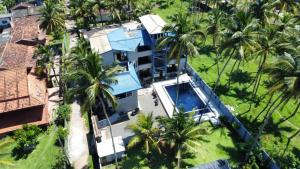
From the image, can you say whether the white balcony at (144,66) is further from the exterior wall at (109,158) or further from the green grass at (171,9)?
the green grass at (171,9)

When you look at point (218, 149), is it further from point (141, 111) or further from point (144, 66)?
point (144, 66)

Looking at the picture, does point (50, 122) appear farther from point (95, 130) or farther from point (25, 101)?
point (95, 130)

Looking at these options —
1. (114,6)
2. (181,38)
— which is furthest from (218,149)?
(114,6)

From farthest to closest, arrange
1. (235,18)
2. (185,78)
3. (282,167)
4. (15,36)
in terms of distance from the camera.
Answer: (15,36), (185,78), (235,18), (282,167)

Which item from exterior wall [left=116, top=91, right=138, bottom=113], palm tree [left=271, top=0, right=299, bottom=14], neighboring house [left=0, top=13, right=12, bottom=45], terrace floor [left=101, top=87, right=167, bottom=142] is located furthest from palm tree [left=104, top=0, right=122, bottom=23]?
palm tree [left=271, top=0, right=299, bottom=14]

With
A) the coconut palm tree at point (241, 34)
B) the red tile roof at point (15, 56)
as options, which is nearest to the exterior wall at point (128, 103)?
the coconut palm tree at point (241, 34)

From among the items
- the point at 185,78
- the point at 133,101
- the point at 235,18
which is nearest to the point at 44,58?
the point at 133,101
